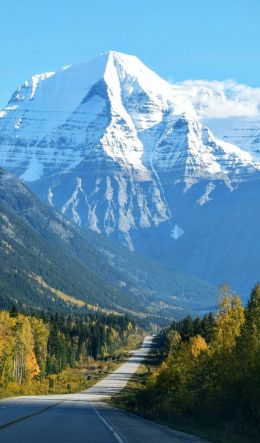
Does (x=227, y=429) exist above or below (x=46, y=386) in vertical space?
below

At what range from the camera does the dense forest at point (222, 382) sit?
6372 centimetres

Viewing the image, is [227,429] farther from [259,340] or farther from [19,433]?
[19,433]

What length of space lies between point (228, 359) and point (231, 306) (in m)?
20.7

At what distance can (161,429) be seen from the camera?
2554 inches

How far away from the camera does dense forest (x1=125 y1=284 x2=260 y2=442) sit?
6372cm

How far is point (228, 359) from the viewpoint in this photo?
72.9 m

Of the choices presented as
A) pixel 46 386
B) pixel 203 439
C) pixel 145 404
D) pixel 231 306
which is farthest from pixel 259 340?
pixel 46 386

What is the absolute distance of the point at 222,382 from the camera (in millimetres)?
68938

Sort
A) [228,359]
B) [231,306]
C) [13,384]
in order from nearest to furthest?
[228,359]
[231,306]
[13,384]

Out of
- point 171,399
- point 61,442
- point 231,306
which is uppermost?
point 231,306

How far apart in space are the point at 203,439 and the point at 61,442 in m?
9.91

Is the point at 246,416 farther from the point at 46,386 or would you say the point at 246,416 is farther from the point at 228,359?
the point at 46,386

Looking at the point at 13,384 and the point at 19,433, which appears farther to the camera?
the point at 13,384

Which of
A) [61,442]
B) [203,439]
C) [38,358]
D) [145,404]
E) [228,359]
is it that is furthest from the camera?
[38,358]
